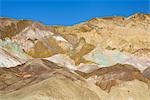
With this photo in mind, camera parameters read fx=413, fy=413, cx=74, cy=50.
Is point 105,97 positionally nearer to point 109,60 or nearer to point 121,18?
point 109,60

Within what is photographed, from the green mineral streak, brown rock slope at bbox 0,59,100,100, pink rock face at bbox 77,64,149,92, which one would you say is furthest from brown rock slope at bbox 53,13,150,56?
brown rock slope at bbox 0,59,100,100

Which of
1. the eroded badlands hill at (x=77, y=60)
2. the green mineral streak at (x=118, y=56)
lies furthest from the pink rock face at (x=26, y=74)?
the green mineral streak at (x=118, y=56)

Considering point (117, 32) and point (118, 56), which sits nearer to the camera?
point (118, 56)

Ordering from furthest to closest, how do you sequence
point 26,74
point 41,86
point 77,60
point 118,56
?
point 118,56, point 77,60, point 26,74, point 41,86

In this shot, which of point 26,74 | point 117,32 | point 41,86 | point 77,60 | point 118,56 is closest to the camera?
point 41,86

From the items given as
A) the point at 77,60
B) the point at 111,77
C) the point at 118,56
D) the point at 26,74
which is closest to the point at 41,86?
the point at 26,74

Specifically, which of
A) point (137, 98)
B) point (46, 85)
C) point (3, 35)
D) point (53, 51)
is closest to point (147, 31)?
point (53, 51)

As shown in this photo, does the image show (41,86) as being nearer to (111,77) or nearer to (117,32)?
(111,77)

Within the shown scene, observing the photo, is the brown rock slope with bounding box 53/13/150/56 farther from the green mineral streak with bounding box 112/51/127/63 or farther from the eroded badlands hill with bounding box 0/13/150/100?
the green mineral streak with bounding box 112/51/127/63

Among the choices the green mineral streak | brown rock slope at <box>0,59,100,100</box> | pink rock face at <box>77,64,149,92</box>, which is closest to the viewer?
brown rock slope at <box>0,59,100,100</box>

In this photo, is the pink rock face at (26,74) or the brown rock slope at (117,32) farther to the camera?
the brown rock slope at (117,32)

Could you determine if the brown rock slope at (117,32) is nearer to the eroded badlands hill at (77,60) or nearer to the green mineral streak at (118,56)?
the eroded badlands hill at (77,60)
